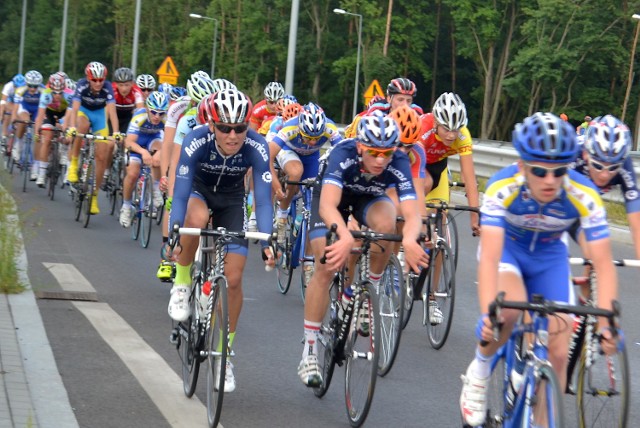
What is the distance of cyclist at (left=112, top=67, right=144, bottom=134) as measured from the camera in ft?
57.5

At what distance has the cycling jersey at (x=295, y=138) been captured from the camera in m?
12.0

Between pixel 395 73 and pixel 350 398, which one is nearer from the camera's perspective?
pixel 350 398

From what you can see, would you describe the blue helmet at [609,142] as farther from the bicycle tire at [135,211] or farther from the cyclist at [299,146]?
the bicycle tire at [135,211]

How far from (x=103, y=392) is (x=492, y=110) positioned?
217ft

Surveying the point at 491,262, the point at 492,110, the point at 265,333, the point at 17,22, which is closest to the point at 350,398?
the point at 491,262

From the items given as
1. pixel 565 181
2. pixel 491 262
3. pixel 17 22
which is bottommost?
pixel 491 262

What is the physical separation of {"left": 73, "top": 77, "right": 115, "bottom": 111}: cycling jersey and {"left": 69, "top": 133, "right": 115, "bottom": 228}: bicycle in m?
0.55

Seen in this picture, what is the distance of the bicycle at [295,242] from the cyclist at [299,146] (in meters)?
0.11

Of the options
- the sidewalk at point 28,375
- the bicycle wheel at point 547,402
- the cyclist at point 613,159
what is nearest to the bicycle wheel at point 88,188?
the sidewalk at point 28,375

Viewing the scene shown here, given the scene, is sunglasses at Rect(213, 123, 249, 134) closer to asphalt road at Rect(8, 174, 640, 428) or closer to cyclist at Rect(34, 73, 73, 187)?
asphalt road at Rect(8, 174, 640, 428)

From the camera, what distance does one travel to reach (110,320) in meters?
9.86

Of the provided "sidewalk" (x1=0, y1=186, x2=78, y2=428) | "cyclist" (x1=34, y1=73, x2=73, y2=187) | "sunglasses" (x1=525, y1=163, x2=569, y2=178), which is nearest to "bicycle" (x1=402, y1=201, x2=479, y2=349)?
"sidewalk" (x1=0, y1=186, x2=78, y2=428)

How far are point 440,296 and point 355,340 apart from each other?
253cm

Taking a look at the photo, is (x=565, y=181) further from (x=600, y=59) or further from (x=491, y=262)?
(x=600, y=59)
